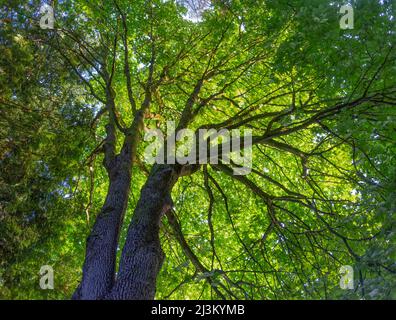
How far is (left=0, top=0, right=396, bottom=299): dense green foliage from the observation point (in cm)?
437

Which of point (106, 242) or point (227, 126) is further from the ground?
point (227, 126)

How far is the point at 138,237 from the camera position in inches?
190

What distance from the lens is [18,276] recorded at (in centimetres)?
659

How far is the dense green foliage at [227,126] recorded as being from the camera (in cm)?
437

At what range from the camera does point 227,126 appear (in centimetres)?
706

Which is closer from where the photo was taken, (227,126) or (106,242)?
(106,242)

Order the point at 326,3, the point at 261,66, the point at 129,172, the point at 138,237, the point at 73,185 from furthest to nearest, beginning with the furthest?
the point at 261,66
the point at 73,185
the point at 129,172
the point at 138,237
the point at 326,3

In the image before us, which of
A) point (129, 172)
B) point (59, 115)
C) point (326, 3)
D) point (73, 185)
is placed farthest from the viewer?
point (73, 185)

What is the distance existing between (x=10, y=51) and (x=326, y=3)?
16.8ft

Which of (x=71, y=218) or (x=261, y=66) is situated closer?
(x=71, y=218)

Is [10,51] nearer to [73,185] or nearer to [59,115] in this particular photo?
[59,115]
